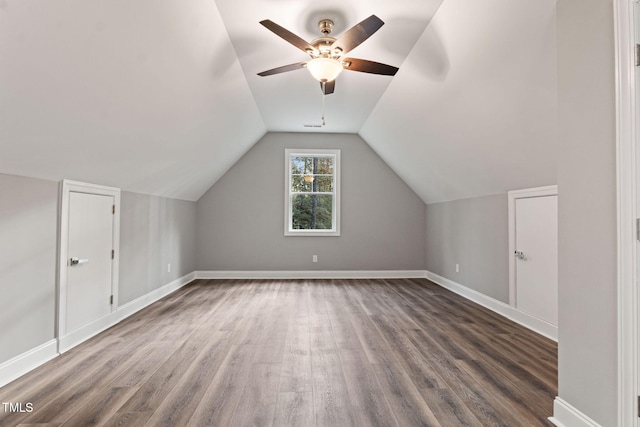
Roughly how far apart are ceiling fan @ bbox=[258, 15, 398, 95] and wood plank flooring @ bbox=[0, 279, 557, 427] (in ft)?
7.38

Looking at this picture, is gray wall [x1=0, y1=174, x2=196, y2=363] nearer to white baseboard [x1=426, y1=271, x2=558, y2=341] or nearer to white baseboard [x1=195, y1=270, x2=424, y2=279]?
Result: white baseboard [x1=195, y1=270, x2=424, y2=279]

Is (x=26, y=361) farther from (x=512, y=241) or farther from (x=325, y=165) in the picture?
(x=325, y=165)

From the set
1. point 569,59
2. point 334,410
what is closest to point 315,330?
point 334,410

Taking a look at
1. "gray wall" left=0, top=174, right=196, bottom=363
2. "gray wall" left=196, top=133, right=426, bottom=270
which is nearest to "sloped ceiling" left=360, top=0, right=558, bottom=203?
→ "gray wall" left=196, top=133, right=426, bottom=270

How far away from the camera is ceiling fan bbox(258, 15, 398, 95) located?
2.21 meters

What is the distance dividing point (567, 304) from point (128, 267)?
4.04 meters

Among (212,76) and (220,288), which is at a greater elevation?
(212,76)

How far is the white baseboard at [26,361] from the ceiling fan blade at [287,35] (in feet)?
9.11

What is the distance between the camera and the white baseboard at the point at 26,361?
7.04 ft

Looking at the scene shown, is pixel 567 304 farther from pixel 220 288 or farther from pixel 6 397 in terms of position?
pixel 220 288

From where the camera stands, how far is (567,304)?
5.70ft

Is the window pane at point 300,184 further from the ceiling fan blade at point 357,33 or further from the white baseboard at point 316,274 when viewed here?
the ceiling fan blade at point 357,33

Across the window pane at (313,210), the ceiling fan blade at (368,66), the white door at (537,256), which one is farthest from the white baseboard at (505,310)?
the ceiling fan blade at (368,66)

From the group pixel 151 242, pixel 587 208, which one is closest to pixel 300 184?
pixel 151 242
